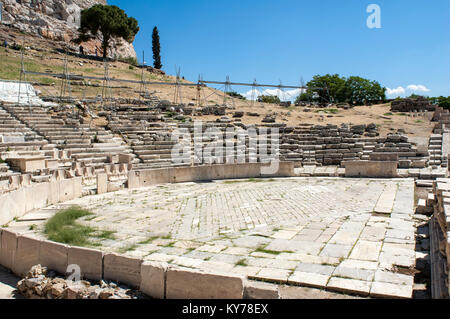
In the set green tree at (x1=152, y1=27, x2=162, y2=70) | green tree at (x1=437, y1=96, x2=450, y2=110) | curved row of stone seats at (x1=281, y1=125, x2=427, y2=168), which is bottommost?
curved row of stone seats at (x1=281, y1=125, x2=427, y2=168)

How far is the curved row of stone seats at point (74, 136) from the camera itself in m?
15.3

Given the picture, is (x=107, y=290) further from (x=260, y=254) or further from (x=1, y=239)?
(x=1, y=239)

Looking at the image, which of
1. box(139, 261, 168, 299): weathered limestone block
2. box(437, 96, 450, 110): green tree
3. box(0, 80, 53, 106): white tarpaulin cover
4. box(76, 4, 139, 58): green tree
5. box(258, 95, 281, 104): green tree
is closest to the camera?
box(139, 261, 168, 299): weathered limestone block

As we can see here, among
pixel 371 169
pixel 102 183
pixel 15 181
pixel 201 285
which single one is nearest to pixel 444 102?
pixel 371 169

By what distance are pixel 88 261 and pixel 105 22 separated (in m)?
40.8

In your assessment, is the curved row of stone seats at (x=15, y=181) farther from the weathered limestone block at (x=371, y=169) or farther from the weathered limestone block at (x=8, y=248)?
the weathered limestone block at (x=371, y=169)

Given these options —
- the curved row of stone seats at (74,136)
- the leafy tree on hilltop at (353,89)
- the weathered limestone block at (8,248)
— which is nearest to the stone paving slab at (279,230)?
the weathered limestone block at (8,248)

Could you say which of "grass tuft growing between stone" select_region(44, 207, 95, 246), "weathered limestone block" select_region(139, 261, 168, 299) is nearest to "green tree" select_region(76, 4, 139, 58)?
"grass tuft growing between stone" select_region(44, 207, 95, 246)

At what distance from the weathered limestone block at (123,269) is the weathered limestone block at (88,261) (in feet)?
0.36

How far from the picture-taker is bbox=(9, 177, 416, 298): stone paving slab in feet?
16.5

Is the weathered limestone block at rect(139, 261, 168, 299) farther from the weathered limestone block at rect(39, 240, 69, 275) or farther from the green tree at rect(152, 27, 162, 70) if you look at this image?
the green tree at rect(152, 27, 162, 70)

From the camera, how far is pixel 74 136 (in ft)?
54.4

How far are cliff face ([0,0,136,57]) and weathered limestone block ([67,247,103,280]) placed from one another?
45021mm

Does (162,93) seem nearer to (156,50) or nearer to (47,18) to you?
(156,50)
